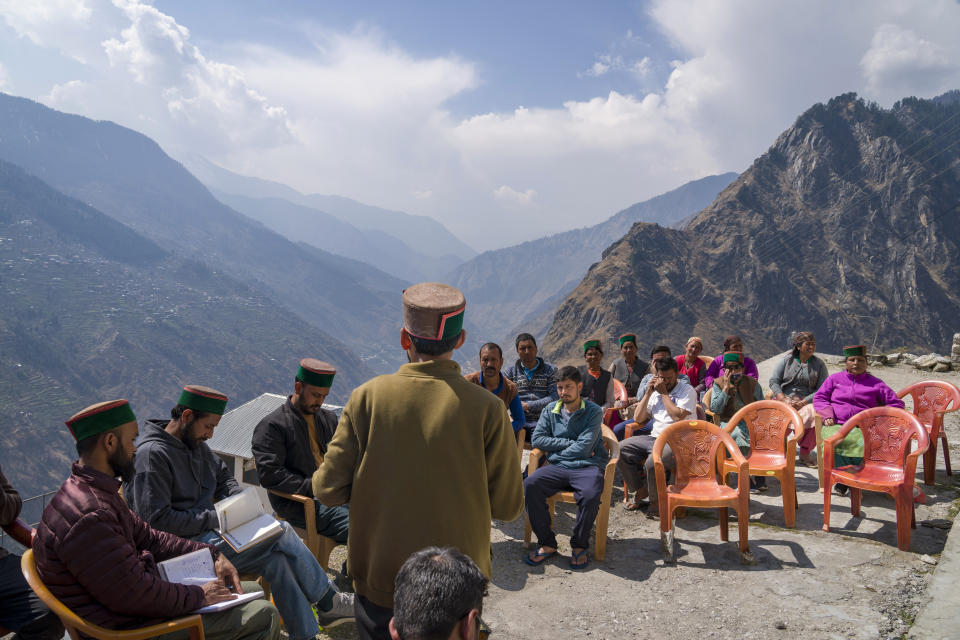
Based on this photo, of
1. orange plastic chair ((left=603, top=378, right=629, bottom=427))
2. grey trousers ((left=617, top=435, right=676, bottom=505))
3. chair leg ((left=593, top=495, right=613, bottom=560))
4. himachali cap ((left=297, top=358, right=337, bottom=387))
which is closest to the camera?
himachali cap ((left=297, top=358, right=337, bottom=387))

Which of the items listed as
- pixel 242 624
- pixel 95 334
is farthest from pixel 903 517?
pixel 95 334

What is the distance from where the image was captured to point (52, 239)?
17350cm

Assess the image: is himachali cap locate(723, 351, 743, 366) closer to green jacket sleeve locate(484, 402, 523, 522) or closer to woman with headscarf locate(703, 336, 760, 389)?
woman with headscarf locate(703, 336, 760, 389)

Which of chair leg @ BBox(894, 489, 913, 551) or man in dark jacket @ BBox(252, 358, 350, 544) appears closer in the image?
man in dark jacket @ BBox(252, 358, 350, 544)

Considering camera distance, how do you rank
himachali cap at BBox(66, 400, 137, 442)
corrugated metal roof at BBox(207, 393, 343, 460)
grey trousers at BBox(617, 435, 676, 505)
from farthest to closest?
corrugated metal roof at BBox(207, 393, 343, 460), grey trousers at BBox(617, 435, 676, 505), himachali cap at BBox(66, 400, 137, 442)

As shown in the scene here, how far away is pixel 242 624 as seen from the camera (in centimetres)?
270

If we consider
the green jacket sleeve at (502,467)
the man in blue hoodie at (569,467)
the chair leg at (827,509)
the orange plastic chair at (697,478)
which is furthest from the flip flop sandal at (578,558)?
the green jacket sleeve at (502,467)

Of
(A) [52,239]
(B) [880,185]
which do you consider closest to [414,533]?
(B) [880,185]

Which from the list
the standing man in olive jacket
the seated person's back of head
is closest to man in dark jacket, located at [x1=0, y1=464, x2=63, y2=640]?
the standing man in olive jacket

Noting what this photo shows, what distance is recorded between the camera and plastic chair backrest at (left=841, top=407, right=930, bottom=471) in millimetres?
4809

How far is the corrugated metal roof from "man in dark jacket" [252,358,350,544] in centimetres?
1201

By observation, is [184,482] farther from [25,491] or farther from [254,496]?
[25,491]

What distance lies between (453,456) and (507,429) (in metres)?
0.22

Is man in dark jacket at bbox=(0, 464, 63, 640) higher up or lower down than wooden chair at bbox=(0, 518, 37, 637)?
lower down
